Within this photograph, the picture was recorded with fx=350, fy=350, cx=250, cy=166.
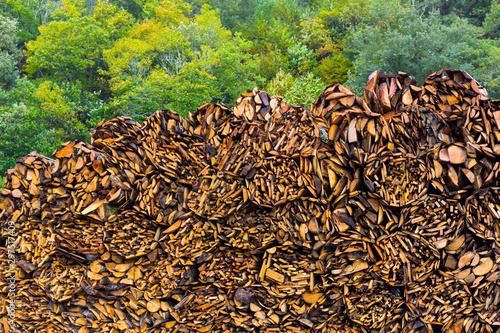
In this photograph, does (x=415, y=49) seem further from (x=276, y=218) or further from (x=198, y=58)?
(x=276, y=218)

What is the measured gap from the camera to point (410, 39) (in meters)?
14.4

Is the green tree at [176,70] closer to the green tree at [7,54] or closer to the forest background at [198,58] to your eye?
the forest background at [198,58]

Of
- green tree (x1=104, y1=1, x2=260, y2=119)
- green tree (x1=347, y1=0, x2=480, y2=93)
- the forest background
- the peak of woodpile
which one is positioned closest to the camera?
the peak of woodpile

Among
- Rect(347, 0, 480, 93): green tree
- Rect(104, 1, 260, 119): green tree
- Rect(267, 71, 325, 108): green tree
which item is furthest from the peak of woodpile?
Rect(347, 0, 480, 93): green tree

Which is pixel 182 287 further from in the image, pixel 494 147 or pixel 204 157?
pixel 494 147

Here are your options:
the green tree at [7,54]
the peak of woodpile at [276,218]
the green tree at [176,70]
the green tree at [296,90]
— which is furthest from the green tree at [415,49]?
the green tree at [7,54]

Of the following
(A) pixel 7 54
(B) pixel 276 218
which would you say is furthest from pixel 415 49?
(A) pixel 7 54

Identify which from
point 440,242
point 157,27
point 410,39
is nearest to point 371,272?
point 440,242

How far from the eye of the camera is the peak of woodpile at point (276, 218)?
2.11 m

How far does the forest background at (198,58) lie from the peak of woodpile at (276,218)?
36.6ft

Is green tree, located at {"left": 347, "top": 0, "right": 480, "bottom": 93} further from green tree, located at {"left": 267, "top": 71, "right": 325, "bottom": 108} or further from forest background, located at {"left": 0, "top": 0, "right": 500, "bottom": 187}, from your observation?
green tree, located at {"left": 267, "top": 71, "right": 325, "bottom": 108}

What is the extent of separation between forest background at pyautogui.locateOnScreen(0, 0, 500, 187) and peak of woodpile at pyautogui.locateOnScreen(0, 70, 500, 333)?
36.6 ft

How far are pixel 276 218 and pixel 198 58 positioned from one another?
1675 cm

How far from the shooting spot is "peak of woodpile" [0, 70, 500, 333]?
6.93 ft
